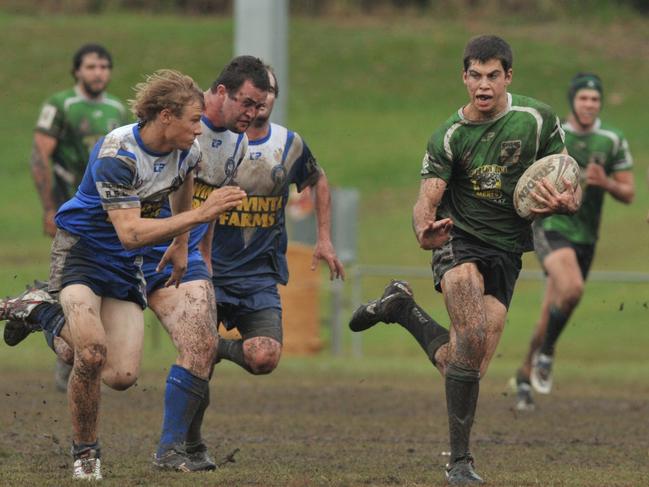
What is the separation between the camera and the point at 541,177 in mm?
8148

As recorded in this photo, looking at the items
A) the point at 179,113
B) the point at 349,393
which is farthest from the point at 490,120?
the point at 349,393

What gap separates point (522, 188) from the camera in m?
8.23

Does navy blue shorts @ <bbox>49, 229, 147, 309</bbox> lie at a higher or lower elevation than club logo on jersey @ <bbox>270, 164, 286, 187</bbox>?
lower

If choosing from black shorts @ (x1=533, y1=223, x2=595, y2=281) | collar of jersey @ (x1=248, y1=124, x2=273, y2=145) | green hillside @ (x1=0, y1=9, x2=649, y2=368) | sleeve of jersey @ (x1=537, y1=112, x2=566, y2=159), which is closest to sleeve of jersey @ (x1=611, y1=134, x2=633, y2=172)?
black shorts @ (x1=533, y1=223, x2=595, y2=281)

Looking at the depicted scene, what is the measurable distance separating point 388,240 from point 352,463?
21.2 meters

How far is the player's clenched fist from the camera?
7.61m

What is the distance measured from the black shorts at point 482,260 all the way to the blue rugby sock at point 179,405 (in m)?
1.42

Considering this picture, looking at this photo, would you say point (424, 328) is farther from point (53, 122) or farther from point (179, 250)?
point (53, 122)

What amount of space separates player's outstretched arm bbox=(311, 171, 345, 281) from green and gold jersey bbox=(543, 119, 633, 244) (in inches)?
139

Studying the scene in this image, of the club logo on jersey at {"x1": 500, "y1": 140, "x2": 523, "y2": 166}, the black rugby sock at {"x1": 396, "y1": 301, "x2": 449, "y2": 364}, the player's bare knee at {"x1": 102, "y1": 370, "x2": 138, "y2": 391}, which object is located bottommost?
the player's bare knee at {"x1": 102, "y1": 370, "x2": 138, "y2": 391}

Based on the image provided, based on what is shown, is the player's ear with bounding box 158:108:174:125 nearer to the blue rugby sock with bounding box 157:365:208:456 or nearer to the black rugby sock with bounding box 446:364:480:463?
the blue rugby sock with bounding box 157:365:208:456

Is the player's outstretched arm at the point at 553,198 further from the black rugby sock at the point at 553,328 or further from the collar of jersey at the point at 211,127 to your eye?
the black rugby sock at the point at 553,328

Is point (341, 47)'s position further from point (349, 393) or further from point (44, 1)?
point (349, 393)

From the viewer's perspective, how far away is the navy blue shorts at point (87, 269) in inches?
322
